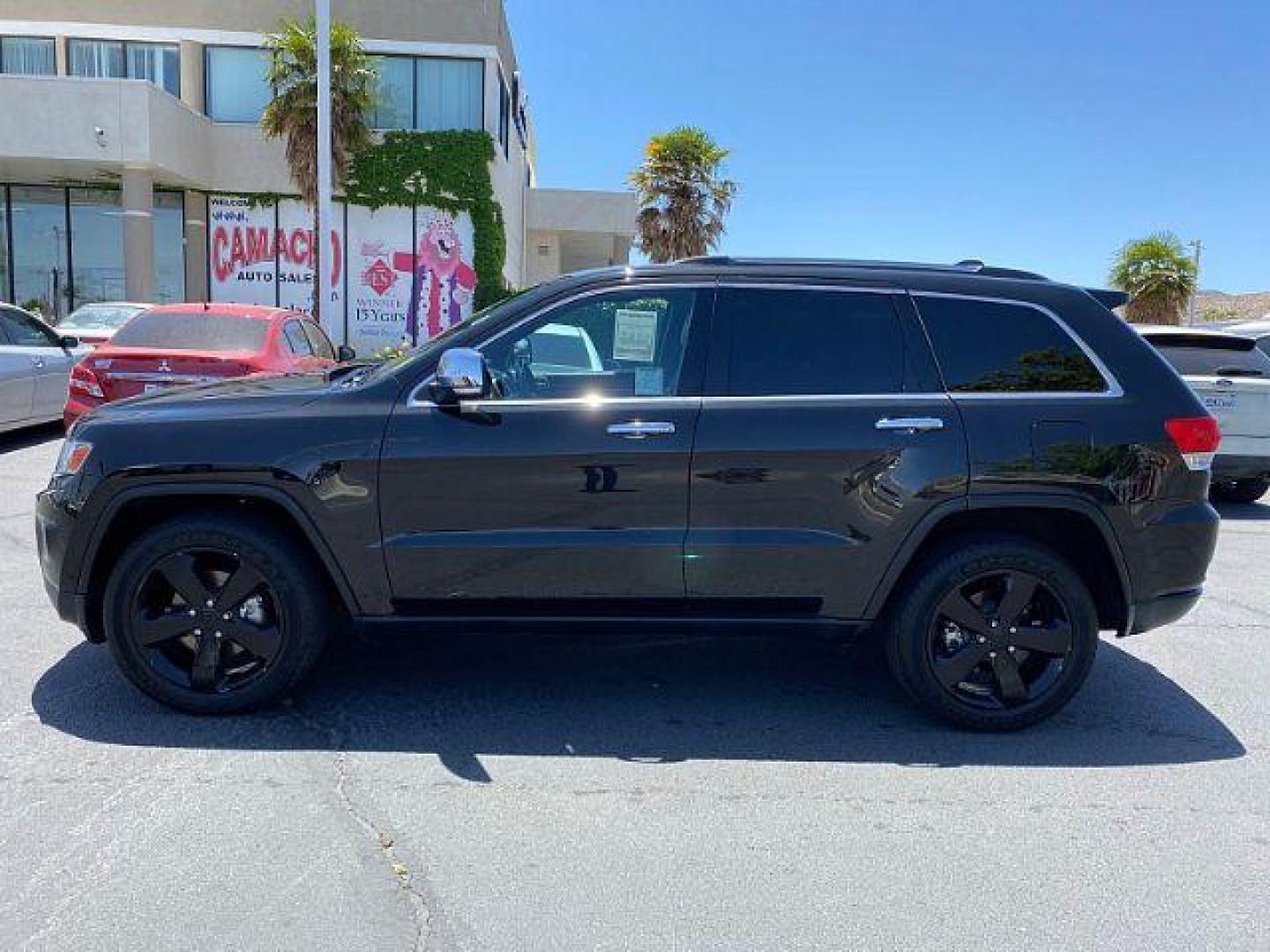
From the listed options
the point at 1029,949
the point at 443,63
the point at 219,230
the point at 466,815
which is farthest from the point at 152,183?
the point at 1029,949

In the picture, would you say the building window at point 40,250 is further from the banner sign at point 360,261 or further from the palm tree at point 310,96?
the palm tree at point 310,96

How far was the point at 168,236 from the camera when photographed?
23.1 metres

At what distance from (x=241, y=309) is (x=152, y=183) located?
603 inches

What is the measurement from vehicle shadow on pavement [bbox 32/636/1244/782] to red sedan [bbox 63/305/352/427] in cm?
424

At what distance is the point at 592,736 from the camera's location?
3934mm

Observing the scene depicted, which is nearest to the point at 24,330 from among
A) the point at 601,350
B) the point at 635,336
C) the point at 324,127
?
the point at 324,127

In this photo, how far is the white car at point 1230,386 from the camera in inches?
347

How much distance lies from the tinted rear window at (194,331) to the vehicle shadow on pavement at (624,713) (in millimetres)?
4733

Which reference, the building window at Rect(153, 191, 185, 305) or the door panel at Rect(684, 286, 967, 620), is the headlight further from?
the building window at Rect(153, 191, 185, 305)

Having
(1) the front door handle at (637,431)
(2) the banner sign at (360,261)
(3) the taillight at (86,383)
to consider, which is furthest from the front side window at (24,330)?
(2) the banner sign at (360,261)

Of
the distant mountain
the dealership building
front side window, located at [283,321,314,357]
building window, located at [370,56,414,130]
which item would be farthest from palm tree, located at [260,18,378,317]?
the distant mountain

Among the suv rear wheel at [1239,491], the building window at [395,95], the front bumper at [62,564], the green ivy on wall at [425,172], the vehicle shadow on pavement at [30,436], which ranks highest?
the building window at [395,95]

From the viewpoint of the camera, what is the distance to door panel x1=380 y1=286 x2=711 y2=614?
3.84 m

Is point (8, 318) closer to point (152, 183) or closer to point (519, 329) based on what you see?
point (519, 329)
